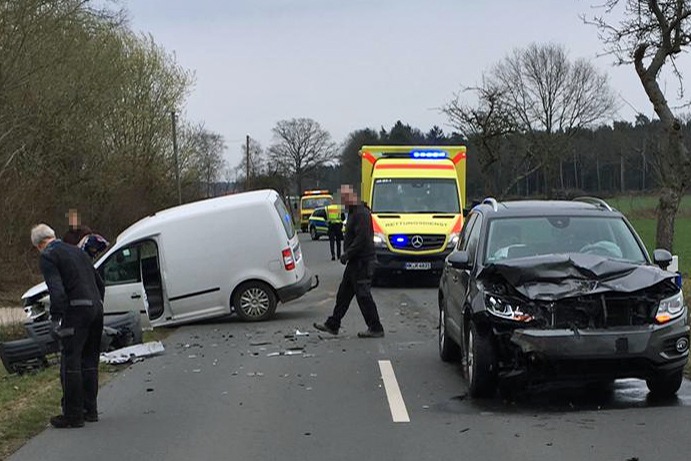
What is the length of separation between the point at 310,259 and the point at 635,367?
2492 cm

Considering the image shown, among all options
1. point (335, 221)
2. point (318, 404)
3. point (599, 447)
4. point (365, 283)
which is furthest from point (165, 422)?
point (335, 221)

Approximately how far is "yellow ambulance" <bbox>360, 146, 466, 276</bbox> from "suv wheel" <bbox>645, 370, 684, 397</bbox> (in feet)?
36.1

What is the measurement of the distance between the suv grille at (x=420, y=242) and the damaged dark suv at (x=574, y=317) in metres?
10.6

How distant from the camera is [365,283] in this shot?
469 inches

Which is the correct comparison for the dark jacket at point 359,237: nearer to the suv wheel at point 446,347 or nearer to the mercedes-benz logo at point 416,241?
the suv wheel at point 446,347

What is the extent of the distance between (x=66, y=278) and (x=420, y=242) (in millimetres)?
12349

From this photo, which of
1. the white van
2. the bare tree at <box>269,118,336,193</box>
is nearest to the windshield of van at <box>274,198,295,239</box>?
the white van

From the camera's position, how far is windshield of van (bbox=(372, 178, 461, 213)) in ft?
65.6

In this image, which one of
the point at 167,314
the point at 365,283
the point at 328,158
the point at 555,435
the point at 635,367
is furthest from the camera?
the point at 328,158

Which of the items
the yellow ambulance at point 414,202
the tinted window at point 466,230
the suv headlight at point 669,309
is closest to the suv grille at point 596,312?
the suv headlight at point 669,309

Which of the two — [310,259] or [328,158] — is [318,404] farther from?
[328,158]

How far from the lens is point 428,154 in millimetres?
21203

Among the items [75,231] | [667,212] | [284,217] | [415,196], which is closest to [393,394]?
[75,231]

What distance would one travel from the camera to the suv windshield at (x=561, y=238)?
8281 mm
